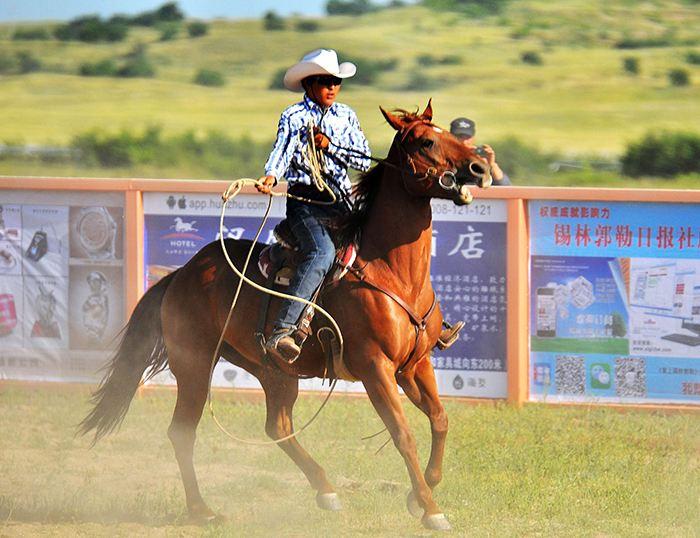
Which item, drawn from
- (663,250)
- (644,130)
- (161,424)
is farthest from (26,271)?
(644,130)

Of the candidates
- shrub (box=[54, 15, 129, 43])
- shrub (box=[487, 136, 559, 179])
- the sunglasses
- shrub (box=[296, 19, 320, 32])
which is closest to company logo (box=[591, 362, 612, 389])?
the sunglasses

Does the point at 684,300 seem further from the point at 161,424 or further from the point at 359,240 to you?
the point at 161,424

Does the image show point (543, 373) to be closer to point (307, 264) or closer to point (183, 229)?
point (183, 229)

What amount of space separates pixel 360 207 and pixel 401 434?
129 centimetres

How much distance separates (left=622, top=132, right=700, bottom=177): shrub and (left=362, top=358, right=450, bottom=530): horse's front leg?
1046 inches

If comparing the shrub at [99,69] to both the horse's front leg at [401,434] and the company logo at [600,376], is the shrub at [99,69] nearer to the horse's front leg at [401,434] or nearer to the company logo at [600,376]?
the company logo at [600,376]

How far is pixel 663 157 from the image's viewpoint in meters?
32.2

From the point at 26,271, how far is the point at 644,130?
28909mm

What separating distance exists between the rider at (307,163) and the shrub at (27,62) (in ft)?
139

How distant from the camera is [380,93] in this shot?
4272cm

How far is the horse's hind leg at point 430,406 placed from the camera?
6.57 metres

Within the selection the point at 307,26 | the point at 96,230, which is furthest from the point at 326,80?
the point at 307,26

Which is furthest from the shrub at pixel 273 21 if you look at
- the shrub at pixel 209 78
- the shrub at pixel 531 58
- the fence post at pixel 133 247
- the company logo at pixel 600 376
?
the company logo at pixel 600 376

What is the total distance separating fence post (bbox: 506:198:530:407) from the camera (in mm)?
9336
